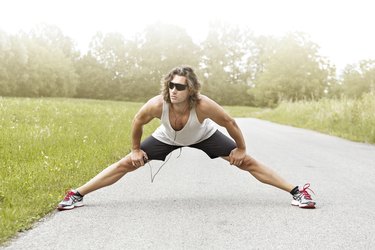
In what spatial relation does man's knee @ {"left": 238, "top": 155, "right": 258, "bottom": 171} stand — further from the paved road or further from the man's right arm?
the man's right arm

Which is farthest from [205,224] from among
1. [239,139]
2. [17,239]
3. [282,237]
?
[17,239]

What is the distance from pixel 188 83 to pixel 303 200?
168 cm

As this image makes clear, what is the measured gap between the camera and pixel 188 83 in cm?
482

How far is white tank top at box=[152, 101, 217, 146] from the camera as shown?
499cm

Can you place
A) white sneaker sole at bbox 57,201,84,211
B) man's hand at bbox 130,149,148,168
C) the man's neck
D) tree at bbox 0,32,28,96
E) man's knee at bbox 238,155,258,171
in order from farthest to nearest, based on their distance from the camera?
tree at bbox 0,32,28,96
man's knee at bbox 238,155,258,171
man's hand at bbox 130,149,148,168
white sneaker sole at bbox 57,201,84,211
the man's neck

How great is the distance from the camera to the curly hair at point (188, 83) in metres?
4.83

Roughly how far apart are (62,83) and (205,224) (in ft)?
219

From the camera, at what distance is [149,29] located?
7894 cm

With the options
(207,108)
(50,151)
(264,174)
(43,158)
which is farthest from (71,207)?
(50,151)

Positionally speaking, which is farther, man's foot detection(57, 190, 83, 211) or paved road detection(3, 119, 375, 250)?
man's foot detection(57, 190, 83, 211)

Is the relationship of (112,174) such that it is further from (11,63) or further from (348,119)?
(11,63)

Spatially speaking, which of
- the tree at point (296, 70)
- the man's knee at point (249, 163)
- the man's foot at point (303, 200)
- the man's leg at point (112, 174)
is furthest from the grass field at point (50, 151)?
the tree at point (296, 70)

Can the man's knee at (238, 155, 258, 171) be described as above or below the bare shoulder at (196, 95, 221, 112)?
below

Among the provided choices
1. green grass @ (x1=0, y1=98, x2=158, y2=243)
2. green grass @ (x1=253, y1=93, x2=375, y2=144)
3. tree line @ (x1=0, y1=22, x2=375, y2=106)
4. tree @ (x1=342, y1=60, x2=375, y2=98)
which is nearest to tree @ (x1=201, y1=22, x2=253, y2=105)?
tree line @ (x1=0, y1=22, x2=375, y2=106)
